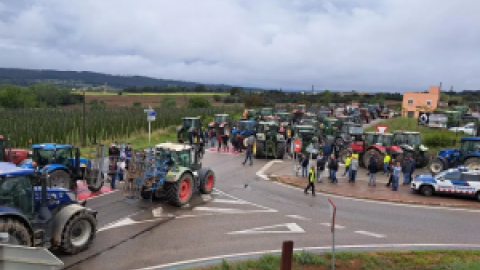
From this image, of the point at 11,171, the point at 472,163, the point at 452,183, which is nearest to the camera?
the point at 11,171

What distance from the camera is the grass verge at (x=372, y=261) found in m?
8.81

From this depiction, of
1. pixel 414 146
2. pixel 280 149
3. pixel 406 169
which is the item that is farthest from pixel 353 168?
pixel 280 149

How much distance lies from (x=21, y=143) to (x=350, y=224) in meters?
22.4

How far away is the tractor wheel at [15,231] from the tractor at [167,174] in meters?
4.77

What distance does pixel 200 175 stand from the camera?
15.2 metres

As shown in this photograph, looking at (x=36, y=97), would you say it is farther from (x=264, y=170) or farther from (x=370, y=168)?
(x=370, y=168)

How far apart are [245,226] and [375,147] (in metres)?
12.2

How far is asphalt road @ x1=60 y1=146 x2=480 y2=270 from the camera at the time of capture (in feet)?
32.3

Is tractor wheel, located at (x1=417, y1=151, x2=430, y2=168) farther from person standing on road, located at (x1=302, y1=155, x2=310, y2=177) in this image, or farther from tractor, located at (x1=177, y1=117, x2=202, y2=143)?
tractor, located at (x1=177, y1=117, x2=202, y2=143)

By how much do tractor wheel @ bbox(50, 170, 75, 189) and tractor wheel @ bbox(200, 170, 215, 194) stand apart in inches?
184

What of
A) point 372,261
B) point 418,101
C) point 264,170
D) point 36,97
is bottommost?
point 264,170

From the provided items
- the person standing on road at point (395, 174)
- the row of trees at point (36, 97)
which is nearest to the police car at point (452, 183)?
the person standing on road at point (395, 174)

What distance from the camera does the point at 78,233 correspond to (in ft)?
31.4

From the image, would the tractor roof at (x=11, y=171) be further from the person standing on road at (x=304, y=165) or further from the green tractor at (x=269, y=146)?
the green tractor at (x=269, y=146)
